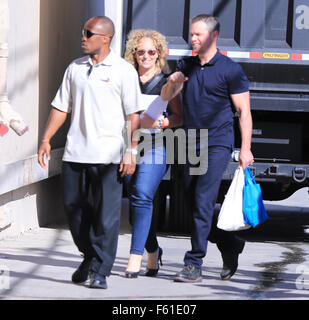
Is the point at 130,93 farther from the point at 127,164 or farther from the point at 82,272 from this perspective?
the point at 82,272

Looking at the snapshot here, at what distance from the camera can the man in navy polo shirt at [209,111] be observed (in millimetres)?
6723

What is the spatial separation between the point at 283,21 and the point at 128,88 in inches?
137

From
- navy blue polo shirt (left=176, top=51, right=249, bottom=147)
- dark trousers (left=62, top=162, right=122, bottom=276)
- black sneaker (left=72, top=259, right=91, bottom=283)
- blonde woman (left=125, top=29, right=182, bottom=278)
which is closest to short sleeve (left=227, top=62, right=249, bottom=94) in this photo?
navy blue polo shirt (left=176, top=51, right=249, bottom=147)

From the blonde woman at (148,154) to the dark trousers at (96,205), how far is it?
1.38 ft

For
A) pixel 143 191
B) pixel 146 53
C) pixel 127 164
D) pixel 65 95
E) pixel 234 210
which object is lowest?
pixel 234 210

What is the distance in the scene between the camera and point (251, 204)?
22.4 ft

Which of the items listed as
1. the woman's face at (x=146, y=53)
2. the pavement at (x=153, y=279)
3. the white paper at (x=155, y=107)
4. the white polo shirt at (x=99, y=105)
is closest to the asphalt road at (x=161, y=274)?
the pavement at (x=153, y=279)

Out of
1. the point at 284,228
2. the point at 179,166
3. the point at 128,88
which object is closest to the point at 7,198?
the point at 179,166

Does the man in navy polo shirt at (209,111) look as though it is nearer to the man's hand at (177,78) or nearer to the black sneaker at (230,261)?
the man's hand at (177,78)

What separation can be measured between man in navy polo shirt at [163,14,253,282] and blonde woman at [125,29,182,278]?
183 mm

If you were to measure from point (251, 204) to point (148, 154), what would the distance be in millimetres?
794

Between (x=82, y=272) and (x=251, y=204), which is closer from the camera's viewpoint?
(x=82, y=272)

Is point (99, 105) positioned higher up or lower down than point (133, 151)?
higher up

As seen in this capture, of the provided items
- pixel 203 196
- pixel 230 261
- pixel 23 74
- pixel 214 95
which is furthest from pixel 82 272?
pixel 23 74
